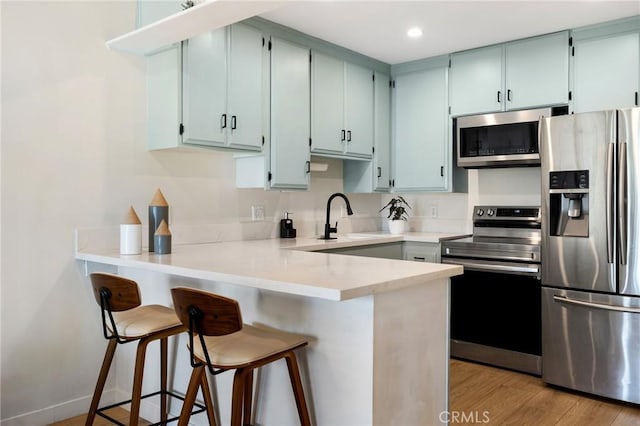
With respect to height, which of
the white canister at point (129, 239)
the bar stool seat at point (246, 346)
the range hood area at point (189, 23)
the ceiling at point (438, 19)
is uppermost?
the ceiling at point (438, 19)

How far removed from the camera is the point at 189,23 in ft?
7.77

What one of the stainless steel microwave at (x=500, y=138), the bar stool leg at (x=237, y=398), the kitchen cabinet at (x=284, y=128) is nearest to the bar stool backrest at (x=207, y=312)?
the bar stool leg at (x=237, y=398)

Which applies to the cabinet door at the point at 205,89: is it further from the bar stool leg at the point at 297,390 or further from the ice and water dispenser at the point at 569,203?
the ice and water dispenser at the point at 569,203

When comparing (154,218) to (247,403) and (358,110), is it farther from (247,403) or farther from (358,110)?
(358,110)

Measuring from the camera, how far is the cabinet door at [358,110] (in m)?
3.89

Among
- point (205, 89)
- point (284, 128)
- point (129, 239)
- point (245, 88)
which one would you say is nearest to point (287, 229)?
point (284, 128)

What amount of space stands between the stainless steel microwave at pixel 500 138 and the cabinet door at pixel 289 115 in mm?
1264

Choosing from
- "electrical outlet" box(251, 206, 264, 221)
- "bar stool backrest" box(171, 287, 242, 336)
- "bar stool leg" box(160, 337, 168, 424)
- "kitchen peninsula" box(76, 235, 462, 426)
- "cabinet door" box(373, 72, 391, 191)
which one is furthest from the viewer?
"cabinet door" box(373, 72, 391, 191)

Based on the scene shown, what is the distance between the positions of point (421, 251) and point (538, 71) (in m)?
1.54

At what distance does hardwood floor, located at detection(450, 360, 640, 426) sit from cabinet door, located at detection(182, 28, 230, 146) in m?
2.07

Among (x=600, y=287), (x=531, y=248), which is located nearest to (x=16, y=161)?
(x=531, y=248)

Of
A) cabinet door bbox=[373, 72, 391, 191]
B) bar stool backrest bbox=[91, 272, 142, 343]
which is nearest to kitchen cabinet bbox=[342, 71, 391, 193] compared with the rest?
cabinet door bbox=[373, 72, 391, 191]

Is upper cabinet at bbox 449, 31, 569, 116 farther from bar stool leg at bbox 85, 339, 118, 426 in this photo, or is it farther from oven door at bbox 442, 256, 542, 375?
bar stool leg at bbox 85, 339, 118, 426

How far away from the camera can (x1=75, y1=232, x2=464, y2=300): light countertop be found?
63.6 inches
